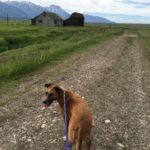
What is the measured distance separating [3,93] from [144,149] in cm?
688

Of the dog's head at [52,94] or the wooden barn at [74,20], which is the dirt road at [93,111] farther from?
the wooden barn at [74,20]

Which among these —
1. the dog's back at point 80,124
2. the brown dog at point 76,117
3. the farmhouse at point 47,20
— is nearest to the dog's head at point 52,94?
the brown dog at point 76,117

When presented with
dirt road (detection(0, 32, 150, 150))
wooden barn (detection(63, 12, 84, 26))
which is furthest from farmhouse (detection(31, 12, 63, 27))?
dirt road (detection(0, 32, 150, 150))

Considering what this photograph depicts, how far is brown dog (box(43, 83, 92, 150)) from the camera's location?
680 cm

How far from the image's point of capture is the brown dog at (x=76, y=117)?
6.80 metres

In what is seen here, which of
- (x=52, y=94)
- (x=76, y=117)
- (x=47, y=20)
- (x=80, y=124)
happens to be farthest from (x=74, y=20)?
(x=80, y=124)

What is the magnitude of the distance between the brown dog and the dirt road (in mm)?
1243

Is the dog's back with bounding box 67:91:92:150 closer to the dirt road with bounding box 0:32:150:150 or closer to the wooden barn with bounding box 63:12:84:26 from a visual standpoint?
the dirt road with bounding box 0:32:150:150

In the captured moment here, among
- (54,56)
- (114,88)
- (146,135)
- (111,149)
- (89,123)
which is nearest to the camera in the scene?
(89,123)

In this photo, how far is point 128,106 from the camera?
40.0 ft

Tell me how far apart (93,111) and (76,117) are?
Result: 4303 mm

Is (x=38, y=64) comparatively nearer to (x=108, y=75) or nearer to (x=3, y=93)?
(x=108, y=75)

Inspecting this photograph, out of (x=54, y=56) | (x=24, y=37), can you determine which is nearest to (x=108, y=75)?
(x=54, y=56)

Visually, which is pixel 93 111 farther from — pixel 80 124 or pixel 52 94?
pixel 80 124
